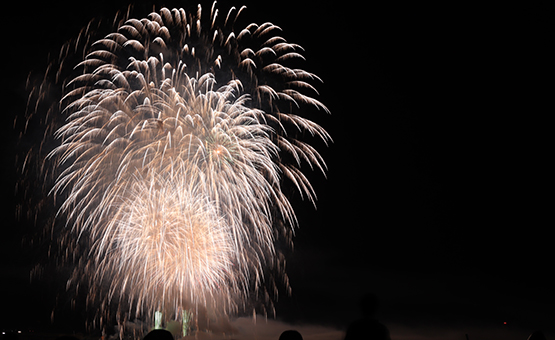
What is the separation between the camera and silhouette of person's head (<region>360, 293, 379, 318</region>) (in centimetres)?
531

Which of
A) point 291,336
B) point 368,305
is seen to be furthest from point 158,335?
point 368,305

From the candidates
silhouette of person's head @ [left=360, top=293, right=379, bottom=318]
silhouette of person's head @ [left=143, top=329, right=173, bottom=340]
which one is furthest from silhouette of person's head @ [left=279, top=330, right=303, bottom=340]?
silhouette of person's head @ [left=143, top=329, right=173, bottom=340]

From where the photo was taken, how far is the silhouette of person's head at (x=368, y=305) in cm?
531

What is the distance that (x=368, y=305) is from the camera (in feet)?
→ 17.5

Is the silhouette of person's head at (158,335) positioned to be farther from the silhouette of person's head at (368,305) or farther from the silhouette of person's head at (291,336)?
the silhouette of person's head at (368,305)

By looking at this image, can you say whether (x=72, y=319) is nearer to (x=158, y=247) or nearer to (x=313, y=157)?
(x=158, y=247)

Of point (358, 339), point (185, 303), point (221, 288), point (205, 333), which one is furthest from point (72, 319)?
point (358, 339)

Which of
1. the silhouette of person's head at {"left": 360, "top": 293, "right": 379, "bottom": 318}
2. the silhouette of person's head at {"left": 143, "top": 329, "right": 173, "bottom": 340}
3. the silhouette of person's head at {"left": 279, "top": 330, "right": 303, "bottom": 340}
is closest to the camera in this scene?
the silhouette of person's head at {"left": 143, "top": 329, "right": 173, "bottom": 340}

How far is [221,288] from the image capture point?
31.2 m

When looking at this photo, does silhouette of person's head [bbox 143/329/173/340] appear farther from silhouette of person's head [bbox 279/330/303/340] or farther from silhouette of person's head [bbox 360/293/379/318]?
silhouette of person's head [bbox 360/293/379/318]

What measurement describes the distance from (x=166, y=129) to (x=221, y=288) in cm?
1086

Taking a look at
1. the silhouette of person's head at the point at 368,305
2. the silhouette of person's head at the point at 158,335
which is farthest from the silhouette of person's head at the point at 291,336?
the silhouette of person's head at the point at 158,335

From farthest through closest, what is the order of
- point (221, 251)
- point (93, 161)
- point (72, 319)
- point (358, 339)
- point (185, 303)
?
point (72, 319) → point (185, 303) → point (221, 251) → point (93, 161) → point (358, 339)

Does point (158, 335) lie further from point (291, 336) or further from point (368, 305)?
point (368, 305)
